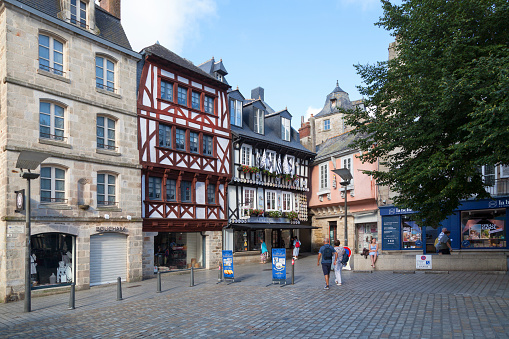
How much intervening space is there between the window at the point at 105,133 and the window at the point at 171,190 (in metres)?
3.91

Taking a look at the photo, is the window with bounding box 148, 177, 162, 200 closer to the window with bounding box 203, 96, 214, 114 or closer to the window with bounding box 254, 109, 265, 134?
the window with bounding box 203, 96, 214, 114

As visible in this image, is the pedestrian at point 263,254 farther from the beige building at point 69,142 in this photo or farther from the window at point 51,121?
the window at point 51,121

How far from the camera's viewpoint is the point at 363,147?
16.2m

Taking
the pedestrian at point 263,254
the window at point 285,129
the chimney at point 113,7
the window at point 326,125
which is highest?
the chimney at point 113,7

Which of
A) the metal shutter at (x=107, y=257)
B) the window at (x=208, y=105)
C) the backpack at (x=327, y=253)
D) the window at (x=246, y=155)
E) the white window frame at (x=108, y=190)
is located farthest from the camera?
the window at (x=246, y=155)

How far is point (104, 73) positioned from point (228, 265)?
10.2 m

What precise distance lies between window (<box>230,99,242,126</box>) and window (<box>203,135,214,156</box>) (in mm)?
2752

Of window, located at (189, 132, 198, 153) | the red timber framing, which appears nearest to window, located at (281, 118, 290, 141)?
the red timber framing

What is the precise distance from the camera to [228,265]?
17.0 metres

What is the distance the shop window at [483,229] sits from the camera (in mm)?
20484

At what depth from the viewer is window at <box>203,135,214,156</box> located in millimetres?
24095

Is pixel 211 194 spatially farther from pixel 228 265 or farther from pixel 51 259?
pixel 51 259

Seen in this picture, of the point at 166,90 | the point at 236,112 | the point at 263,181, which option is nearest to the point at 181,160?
the point at 166,90

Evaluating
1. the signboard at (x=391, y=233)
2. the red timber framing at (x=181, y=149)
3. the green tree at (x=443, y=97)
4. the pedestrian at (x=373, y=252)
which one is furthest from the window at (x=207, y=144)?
the signboard at (x=391, y=233)
